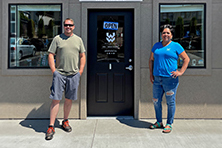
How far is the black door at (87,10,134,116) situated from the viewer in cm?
553

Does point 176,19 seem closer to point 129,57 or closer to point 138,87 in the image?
point 129,57

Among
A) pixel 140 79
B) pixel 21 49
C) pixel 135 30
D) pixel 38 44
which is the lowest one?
pixel 140 79

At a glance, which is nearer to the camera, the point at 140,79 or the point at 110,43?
the point at 140,79

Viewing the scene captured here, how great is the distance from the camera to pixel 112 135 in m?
4.46

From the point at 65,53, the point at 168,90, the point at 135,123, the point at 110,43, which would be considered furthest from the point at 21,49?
the point at 168,90

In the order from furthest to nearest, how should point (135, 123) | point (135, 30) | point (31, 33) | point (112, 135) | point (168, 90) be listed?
point (31, 33), point (135, 30), point (135, 123), point (168, 90), point (112, 135)

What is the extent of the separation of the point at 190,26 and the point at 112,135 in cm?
278

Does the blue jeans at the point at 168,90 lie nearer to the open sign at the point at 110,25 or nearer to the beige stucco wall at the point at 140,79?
the beige stucco wall at the point at 140,79

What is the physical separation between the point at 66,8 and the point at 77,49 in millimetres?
1228

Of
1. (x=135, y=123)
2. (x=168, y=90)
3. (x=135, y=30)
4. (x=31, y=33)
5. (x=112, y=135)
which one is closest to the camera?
(x=112, y=135)

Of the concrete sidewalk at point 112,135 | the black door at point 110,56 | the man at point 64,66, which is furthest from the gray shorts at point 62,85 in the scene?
the black door at point 110,56

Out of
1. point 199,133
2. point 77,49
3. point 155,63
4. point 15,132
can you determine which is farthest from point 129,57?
point 15,132

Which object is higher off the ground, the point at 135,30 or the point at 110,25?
the point at 110,25

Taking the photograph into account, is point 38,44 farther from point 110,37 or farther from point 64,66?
point 110,37
